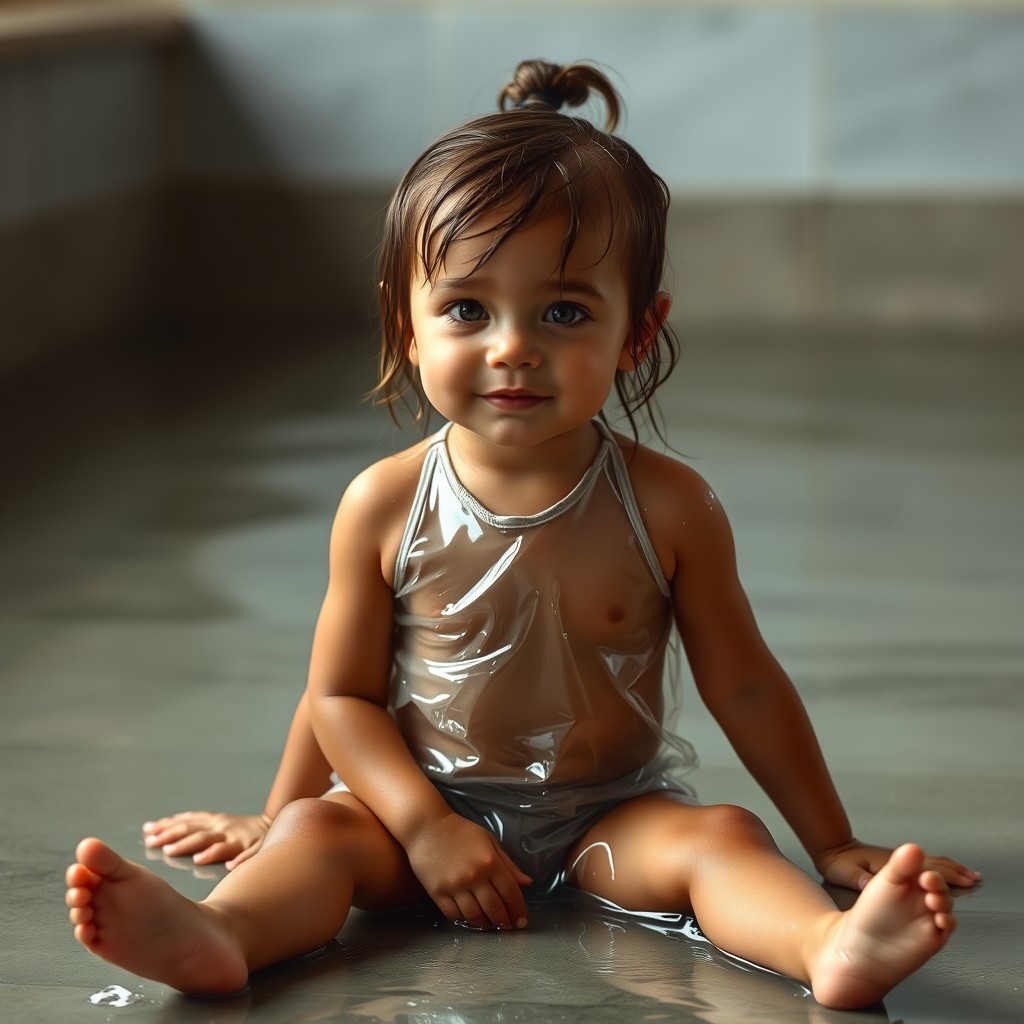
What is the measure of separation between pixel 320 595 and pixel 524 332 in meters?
0.88

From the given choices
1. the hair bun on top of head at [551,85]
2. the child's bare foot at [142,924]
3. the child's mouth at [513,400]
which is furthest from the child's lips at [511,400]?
the child's bare foot at [142,924]

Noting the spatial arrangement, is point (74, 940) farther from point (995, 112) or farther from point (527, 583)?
point (995, 112)

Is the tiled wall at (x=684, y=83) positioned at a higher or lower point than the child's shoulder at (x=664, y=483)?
higher

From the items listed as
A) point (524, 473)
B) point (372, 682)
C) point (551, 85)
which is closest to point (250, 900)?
point (372, 682)

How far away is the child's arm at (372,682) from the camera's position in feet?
3.69

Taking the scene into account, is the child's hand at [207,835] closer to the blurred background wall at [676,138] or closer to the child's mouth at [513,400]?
the child's mouth at [513,400]

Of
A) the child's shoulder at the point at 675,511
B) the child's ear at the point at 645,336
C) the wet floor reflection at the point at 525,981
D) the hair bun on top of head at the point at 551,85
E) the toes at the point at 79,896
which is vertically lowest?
the wet floor reflection at the point at 525,981

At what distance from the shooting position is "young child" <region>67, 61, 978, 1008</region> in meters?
1.09

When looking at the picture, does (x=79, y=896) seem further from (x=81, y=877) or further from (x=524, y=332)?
(x=524, y=332)

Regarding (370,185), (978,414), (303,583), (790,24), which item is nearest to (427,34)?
(370,185)

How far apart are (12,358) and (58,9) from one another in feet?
2.40

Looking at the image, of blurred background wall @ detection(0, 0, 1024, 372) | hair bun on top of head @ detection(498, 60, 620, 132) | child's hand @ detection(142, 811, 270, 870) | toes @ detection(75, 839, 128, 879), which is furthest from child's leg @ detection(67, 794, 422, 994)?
blurred background wall @ detection(0, 0, 1024, 372)

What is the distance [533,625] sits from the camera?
1.17 m

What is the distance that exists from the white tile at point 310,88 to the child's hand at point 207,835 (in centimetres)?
256
